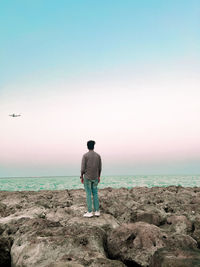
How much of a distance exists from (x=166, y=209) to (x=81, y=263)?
6547 millimetres

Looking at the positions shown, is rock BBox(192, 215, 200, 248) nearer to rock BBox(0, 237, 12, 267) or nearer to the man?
the man

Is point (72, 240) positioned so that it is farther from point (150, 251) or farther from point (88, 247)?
point (150, 251)

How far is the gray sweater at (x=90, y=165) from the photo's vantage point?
22.3 feet

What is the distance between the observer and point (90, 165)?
268 inches

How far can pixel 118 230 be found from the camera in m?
4.84

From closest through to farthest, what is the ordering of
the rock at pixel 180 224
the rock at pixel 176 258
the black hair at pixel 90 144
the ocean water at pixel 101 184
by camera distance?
1. the rock at pixel 176 258
2. the rock at pixel 180 224
3. the black hair at pixel 90 144
4. the ocean water at pixel 101 184

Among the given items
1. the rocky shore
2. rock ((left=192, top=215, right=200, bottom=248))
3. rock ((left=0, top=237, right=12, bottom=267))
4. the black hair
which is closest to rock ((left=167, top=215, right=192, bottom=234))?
the rocky shore

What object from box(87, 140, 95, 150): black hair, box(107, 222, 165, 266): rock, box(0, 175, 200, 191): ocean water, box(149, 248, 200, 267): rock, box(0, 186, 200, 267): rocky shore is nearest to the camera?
box(149, 248, 200, 267): rock

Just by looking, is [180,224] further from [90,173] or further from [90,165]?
[90,165]

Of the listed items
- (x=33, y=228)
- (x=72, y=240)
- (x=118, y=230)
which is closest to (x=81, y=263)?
(x=72, y=240)

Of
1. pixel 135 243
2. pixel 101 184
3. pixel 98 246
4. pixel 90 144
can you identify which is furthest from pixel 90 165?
pixel 101 184

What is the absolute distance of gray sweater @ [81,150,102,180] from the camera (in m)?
6.80

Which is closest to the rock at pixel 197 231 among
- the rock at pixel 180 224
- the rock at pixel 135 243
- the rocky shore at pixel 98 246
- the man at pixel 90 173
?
the rocky shore at pixel 98 246

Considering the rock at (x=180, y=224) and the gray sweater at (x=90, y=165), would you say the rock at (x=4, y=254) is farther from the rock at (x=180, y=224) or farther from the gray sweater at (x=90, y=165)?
the rock at (x=180, y=224)
